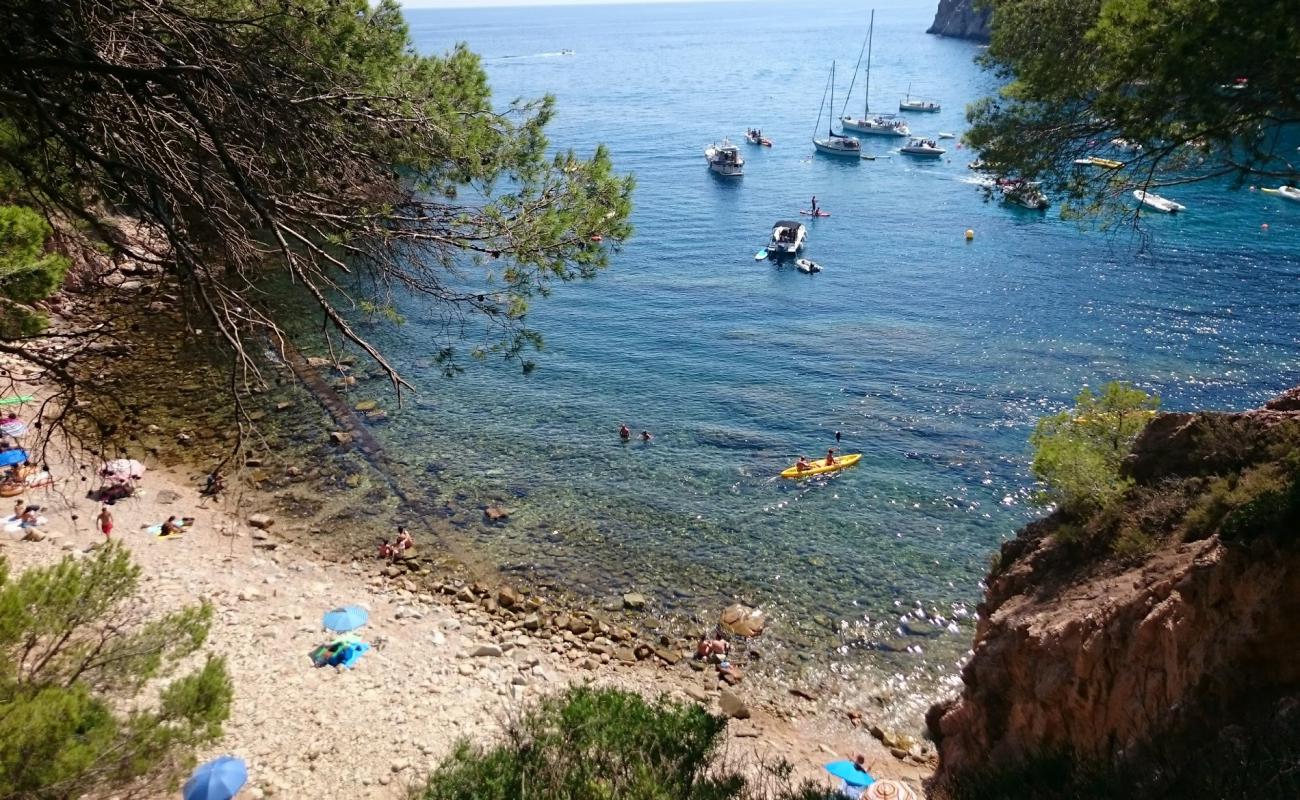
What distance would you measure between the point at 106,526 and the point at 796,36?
657 feet

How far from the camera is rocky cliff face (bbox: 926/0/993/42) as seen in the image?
134875mm

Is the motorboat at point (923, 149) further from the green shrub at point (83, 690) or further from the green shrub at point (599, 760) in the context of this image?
the green shrub at point (83, 690)

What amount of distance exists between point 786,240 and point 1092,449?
104 ft

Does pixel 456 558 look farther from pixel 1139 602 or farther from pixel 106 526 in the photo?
pixel 1139 602

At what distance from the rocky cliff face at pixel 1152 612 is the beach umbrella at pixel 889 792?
1.99 ft

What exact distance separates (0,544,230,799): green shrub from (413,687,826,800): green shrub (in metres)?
3.22

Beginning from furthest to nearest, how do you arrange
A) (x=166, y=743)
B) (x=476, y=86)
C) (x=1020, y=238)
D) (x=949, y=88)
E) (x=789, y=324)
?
(x=949, y=88)
(x=1020, y=238)
(x=789, y=324)
(x=476, y=86)
(x=166, y=743)

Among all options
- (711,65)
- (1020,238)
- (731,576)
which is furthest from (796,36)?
(731,576)

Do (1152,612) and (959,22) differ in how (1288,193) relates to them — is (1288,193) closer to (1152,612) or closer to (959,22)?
(1152,612)

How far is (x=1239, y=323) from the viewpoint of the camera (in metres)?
31.0

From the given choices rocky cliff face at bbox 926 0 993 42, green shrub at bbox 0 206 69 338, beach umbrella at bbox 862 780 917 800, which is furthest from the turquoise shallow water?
rocky cliff face at bbox 926 0 993 42

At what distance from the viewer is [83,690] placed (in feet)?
26.1

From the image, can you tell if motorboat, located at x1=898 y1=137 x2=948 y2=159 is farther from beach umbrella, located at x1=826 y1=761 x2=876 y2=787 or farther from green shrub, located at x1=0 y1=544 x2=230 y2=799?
green shrub, located at x1=0 y1=544 x2=230 y2=799

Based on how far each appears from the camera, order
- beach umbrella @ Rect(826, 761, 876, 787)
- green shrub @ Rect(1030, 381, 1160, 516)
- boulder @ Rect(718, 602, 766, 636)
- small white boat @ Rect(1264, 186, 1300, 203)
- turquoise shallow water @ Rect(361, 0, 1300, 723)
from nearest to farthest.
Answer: green shrub @ Rect(1030, 381, 1160, 516) < beach umbrella @ Rect(826, 761, 876, 787) < boulder @ Rect(718, 602, 766, 636) < turquoise shallow water @ Rect(361, 0, 1300, 723) < small white boat @ Rect(1264, 186, 1300, 203)
